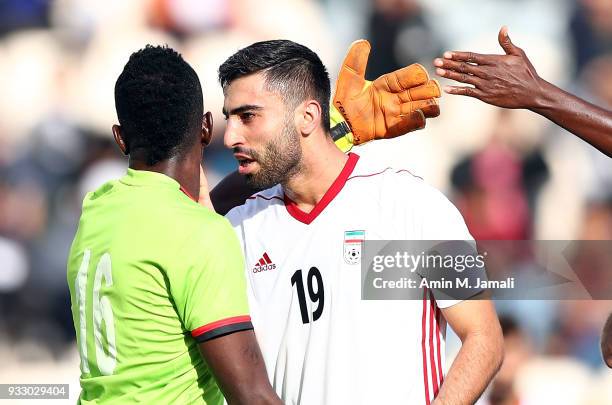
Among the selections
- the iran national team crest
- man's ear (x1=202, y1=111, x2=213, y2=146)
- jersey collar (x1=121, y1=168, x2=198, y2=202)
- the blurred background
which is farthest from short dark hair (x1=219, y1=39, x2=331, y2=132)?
the blurred background

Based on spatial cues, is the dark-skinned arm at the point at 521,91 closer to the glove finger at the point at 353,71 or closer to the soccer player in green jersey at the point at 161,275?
the soccer player in green jersey at the point at 161,275

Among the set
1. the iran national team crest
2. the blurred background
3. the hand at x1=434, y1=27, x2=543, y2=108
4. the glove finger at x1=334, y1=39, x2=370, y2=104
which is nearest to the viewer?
the hand at x1=434, y1=27, x2=543, y2=108

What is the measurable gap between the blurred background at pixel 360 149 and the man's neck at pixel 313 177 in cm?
276

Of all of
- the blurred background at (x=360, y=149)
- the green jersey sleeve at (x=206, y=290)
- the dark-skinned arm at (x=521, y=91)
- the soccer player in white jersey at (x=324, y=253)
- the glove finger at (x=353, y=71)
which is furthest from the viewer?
the blurred background at (x=360, y=149)

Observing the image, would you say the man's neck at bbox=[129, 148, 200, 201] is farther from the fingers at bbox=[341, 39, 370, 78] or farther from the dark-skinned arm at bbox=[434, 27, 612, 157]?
the fingers at bbox=[341, 39, 370, 78]

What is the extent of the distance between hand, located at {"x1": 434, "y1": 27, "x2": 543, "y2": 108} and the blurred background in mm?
3222

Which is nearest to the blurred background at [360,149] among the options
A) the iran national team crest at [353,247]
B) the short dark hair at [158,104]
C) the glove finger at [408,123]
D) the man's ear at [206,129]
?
the glove finger at [408,123]

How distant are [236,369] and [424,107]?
1.52 m

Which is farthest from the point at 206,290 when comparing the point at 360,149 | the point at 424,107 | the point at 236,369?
the point at 360,149

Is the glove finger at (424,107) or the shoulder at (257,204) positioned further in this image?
the glove finger at (424,107)

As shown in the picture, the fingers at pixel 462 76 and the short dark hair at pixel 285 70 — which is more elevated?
the short dark hair at pixel 285 70

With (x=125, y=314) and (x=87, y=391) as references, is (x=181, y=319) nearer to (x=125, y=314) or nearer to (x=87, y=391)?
(x=125, y=314)

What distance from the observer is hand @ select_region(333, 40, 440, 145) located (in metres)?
3.39

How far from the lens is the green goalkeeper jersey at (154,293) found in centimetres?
226
